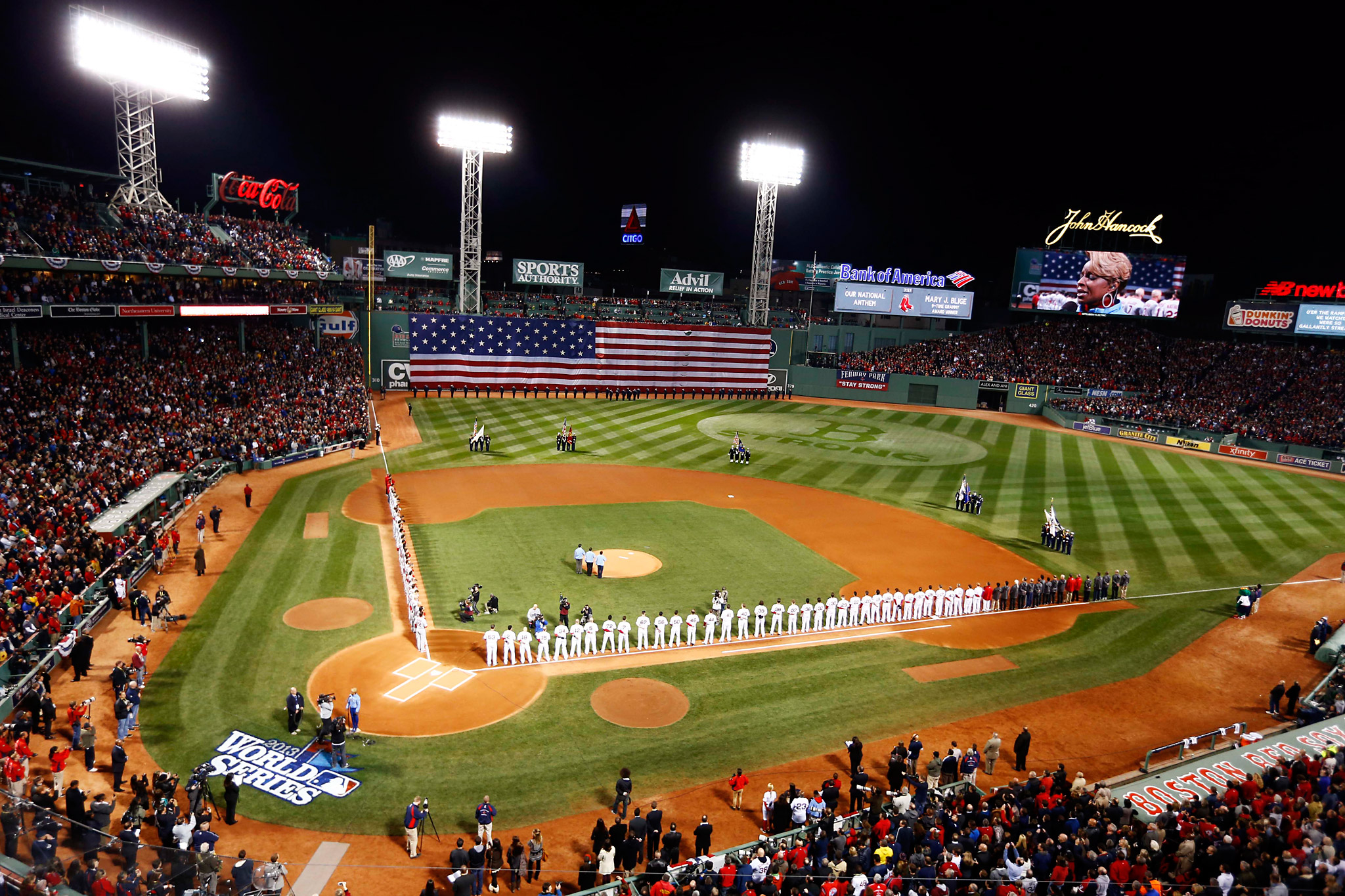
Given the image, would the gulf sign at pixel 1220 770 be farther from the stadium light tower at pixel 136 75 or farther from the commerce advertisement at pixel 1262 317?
the commerce advertisement at pixel 1262 317

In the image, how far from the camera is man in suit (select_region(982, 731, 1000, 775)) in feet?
53.8

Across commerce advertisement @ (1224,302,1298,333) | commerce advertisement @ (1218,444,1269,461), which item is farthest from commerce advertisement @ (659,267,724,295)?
commerce advertisement @ (1218,444,1269,461)

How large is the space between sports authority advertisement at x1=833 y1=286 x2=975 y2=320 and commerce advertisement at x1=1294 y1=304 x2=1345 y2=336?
24489mm

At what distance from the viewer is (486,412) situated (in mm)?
53812

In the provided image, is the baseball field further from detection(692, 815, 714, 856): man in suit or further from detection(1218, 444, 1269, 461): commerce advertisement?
detection(1218, 444, 1269, 461): commerce advertisement

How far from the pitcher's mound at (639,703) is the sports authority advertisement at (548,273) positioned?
5655cm

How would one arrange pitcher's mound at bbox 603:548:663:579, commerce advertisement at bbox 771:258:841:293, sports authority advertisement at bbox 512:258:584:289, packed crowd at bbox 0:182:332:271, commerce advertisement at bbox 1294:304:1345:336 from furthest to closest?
commerce advertisement at bbox 771:258:841:293 < sports authority advertisement at bbox 512:258:584:289 < commerce advertisement at bbox 1294:304:1345:336 < packed crowd at bbox 0:182:332:271 < pitcher's mound at bbox 603:548:663:579

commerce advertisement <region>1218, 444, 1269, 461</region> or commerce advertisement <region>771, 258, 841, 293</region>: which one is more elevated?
commerce advertisement <region>771, 258, 841, 293</region>

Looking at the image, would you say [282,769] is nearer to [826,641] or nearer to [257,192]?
[826,641]

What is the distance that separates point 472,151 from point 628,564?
39.0m

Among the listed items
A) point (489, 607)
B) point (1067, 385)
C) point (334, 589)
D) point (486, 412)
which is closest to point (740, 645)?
point (489, 607)

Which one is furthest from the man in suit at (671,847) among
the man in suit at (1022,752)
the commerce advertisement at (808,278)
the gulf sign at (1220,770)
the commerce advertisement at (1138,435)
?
the commerce advertisement at (808,278)

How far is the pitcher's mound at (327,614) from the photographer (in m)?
21.5

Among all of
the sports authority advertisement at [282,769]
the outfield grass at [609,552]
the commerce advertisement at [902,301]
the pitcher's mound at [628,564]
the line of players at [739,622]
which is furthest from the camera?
the commerce advertisement at [902,301]
